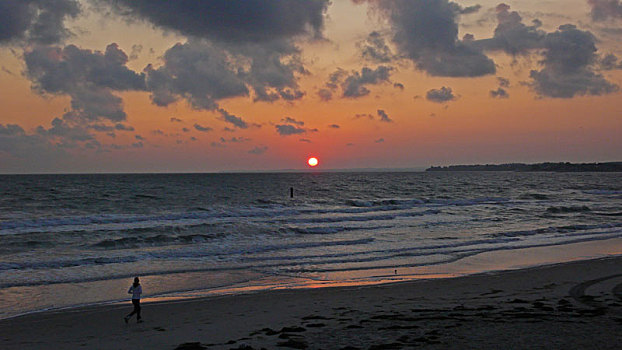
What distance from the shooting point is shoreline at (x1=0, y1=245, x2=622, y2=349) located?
1061 cm

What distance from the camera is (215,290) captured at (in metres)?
17.3

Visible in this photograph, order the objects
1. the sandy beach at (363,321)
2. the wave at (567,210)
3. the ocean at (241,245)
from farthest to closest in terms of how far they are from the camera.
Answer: the wave at (567,210), the ocean at (241,245), the sandy beach at (363,321)

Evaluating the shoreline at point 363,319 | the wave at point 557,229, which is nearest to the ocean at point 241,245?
the wave at point 557,229

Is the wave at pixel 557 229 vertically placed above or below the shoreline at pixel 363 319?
below

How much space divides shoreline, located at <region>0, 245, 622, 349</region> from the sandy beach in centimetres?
2

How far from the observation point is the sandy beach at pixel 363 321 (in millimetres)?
10516

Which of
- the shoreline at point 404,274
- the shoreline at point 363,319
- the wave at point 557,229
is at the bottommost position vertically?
the wave at point 557,229

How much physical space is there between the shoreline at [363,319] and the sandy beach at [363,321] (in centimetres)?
2

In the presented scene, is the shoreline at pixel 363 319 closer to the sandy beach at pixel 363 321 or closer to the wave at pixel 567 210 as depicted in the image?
the sandy beach at pixel 363 321

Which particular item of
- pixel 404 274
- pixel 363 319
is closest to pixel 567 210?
pixel 404 274

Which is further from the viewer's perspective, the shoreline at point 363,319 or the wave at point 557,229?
the wave at point 557,229

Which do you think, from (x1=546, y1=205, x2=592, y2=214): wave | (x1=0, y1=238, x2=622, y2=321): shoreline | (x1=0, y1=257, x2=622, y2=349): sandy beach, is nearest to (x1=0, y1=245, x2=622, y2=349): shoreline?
(x1=0, y1=257, x2=622, y2=349): sandy beach

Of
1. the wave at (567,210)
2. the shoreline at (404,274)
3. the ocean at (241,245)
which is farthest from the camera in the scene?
the wave at (567,210)

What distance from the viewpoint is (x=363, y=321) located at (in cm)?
1226
